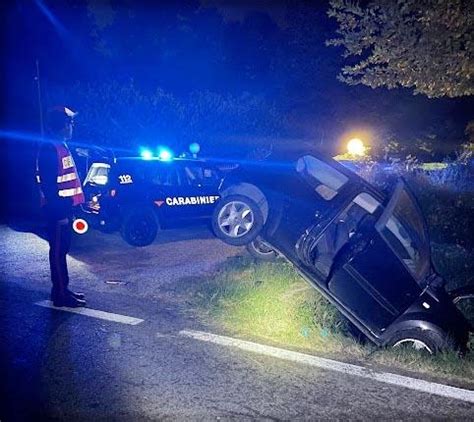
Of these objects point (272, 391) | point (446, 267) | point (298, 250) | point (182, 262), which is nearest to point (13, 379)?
point (272, 391)

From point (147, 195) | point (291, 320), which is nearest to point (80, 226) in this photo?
point (147, 195)

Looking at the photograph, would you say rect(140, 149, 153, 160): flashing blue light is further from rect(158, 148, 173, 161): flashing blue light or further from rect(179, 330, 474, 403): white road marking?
rect(179, 330, 474, 403): white road marking

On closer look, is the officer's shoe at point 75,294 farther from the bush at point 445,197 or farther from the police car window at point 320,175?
the bush at point 445,197

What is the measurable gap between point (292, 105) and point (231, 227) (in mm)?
20155

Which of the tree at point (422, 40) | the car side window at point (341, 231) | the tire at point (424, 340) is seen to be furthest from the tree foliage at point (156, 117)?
the tire at point (424, 340)

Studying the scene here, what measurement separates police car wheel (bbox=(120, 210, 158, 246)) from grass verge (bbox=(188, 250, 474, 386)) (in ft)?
7.69

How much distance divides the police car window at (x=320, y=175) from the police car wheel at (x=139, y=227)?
3973 millimetres

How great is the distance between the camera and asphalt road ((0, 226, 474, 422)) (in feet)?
11.7

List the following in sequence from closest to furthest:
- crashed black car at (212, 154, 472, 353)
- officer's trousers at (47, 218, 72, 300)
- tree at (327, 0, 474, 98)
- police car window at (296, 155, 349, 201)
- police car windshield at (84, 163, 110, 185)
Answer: crashed black car at (212, 154, 472, 353) < police car window at (296, 155, 349, 201) < officer's trousers at (47, 218, 72, 300) < tree at (327, 0, 474, 98) < police car windshield at (84, 163, 110, 185)

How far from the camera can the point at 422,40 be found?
6109 mm

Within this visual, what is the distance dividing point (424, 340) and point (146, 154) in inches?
233

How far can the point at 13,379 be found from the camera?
3.93 metres

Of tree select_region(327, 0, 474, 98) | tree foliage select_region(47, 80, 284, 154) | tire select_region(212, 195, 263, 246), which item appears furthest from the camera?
tree foliage select_region(47, 80, 284, 154)

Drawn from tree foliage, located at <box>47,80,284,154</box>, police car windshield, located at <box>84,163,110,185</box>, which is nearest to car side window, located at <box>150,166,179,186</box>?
police car windshield, located at <box>84,163,110,185</box>
